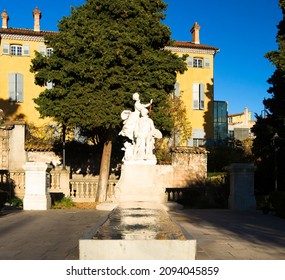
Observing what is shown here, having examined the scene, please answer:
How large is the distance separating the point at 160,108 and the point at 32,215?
1012 cm

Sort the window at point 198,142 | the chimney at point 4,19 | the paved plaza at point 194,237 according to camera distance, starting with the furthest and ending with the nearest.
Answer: the window at point 198,142
the chimney at point 4,19
the paved plaza at point 194,237

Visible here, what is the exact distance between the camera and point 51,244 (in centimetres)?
827

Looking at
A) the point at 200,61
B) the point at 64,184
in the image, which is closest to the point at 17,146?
the point at 64,184

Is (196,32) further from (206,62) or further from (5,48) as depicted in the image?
(5,48)

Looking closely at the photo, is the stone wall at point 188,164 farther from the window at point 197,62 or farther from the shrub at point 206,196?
the window at point 197,62

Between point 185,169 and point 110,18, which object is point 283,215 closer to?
point 185,169

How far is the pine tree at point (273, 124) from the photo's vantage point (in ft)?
72.7

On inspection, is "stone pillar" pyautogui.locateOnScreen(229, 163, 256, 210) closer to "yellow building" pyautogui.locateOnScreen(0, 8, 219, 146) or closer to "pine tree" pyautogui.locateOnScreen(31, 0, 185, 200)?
"pine tree" pyautogui.locateOnScreen(31, 0, 185, 200)

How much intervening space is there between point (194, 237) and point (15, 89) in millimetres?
31065

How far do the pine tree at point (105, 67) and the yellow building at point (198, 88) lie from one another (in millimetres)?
17406

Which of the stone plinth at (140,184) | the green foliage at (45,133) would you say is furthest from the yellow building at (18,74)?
the stone plinth at (140,184)

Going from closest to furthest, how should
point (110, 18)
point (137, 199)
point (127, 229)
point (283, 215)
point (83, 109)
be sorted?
point (127, 229), point (283, 215), point (137, 199), point (83, 109), point (110, 18)

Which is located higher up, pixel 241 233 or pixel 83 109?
pixel 83 109
